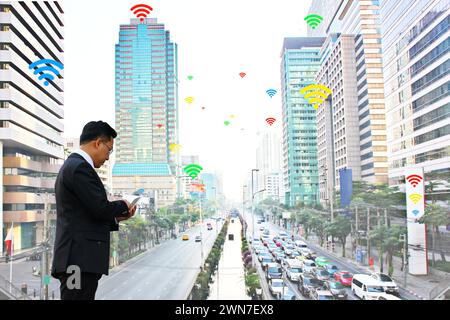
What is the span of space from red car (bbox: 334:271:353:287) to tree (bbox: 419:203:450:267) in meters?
1.90

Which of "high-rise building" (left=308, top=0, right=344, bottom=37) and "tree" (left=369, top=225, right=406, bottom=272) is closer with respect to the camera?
"tree" (left=369, top=225, right=406, bottom=272)

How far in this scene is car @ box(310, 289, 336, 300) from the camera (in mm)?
8578

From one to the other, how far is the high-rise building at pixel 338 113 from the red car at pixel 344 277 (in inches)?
309

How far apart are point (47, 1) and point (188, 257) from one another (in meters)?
10.5

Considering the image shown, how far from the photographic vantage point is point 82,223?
1.13 metres

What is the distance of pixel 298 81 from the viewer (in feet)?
56.0

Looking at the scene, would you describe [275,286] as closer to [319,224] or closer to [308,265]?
[308,265]

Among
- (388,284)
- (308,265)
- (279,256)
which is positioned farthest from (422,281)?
(279,256)

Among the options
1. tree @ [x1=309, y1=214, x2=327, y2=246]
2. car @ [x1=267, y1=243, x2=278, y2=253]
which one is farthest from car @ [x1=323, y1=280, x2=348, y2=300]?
car @ [x1=267, y1=243, x2=278, y2=253]

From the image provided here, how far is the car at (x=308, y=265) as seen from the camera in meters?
11.6

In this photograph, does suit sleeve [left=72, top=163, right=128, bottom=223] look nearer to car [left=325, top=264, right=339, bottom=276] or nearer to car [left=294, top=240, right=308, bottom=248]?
car [left=325, top=264, right=339, bottom=276]

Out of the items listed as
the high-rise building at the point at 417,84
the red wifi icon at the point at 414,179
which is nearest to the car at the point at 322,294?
the red wifi icon at the point at 414,179
